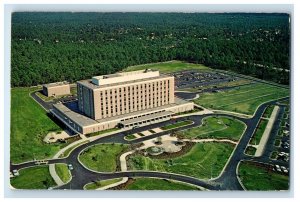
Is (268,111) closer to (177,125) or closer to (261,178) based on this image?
(177,125)

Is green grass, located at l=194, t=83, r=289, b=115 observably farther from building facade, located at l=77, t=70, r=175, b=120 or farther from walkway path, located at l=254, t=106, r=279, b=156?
building facade, located at l=77, t=70, r=175, b=120

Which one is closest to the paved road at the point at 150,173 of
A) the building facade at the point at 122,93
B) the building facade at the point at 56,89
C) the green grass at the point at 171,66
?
the building facade at the point at 122,93

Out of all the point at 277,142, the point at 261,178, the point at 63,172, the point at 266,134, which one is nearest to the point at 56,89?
the point at 63,172

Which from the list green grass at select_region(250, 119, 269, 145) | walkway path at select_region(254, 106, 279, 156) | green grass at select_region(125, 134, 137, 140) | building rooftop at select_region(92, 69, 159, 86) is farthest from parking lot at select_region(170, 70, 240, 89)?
green grass at select_region(125, 134, 137, 140)

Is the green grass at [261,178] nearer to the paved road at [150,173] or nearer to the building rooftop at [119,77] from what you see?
the paved road at [150,173]
